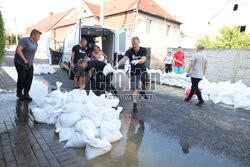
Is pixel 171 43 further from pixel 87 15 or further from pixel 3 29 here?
pixel 3 29

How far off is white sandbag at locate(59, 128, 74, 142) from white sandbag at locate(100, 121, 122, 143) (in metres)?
0.51

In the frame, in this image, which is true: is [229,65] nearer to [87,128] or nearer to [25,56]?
[87,128]

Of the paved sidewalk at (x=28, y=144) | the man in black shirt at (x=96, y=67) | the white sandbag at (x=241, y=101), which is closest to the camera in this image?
the paved sidewalk at (x=28, y=144)

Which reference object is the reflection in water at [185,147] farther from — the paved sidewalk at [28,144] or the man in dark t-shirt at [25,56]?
the man in dark t-shirt at [25,56]

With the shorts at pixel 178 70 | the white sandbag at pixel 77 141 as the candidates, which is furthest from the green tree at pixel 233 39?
the white sandbag at pixel 77 141

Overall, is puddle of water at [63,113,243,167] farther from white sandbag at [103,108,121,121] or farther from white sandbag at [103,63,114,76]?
white sandbag at [103,63,114,76]

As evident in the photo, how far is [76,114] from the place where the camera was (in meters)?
2.91

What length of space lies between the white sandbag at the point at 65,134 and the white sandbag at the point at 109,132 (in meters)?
0.51

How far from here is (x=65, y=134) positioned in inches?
108

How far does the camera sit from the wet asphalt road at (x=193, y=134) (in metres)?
2.47

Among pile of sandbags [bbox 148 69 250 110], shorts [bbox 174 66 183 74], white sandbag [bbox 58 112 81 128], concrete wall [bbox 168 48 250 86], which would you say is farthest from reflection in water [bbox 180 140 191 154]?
concrete wall [bbox 168 48 250 86]

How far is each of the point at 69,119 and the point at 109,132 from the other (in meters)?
0.72

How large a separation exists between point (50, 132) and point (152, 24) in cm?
1729

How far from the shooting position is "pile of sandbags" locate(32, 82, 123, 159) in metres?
2.39
